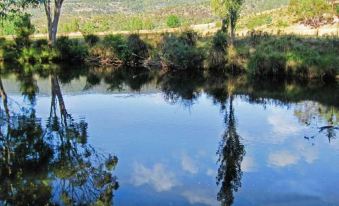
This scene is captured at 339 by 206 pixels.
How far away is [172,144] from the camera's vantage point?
→ 14.2 m

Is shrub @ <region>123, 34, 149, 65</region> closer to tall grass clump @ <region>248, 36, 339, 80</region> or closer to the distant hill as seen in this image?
tall grass clump @ <region>248, 36, 339, 80</region>

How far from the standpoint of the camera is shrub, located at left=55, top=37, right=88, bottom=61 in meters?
34.4

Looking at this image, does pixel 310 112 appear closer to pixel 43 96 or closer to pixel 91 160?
pixel 91 160

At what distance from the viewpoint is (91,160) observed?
12625 mm

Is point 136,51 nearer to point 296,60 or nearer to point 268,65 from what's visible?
point 268,65

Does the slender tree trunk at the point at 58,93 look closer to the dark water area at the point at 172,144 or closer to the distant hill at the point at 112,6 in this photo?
the dark water area at the point at 172,144

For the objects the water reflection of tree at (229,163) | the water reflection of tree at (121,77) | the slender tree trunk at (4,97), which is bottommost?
the water reflection of tree at (229,163)

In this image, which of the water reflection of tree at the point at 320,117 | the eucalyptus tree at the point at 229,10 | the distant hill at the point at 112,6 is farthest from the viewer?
the distant hill at the point at 112,6

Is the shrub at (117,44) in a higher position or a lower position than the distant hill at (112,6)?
lower

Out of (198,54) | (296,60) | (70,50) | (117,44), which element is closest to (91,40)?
(70,50)

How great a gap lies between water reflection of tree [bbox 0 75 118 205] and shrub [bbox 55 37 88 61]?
17.6 meters

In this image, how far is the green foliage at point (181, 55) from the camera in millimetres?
28250

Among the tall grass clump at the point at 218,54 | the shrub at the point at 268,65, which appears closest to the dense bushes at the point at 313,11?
the tall grass clump at the point at 218,54

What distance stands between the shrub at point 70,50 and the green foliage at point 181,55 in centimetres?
717
